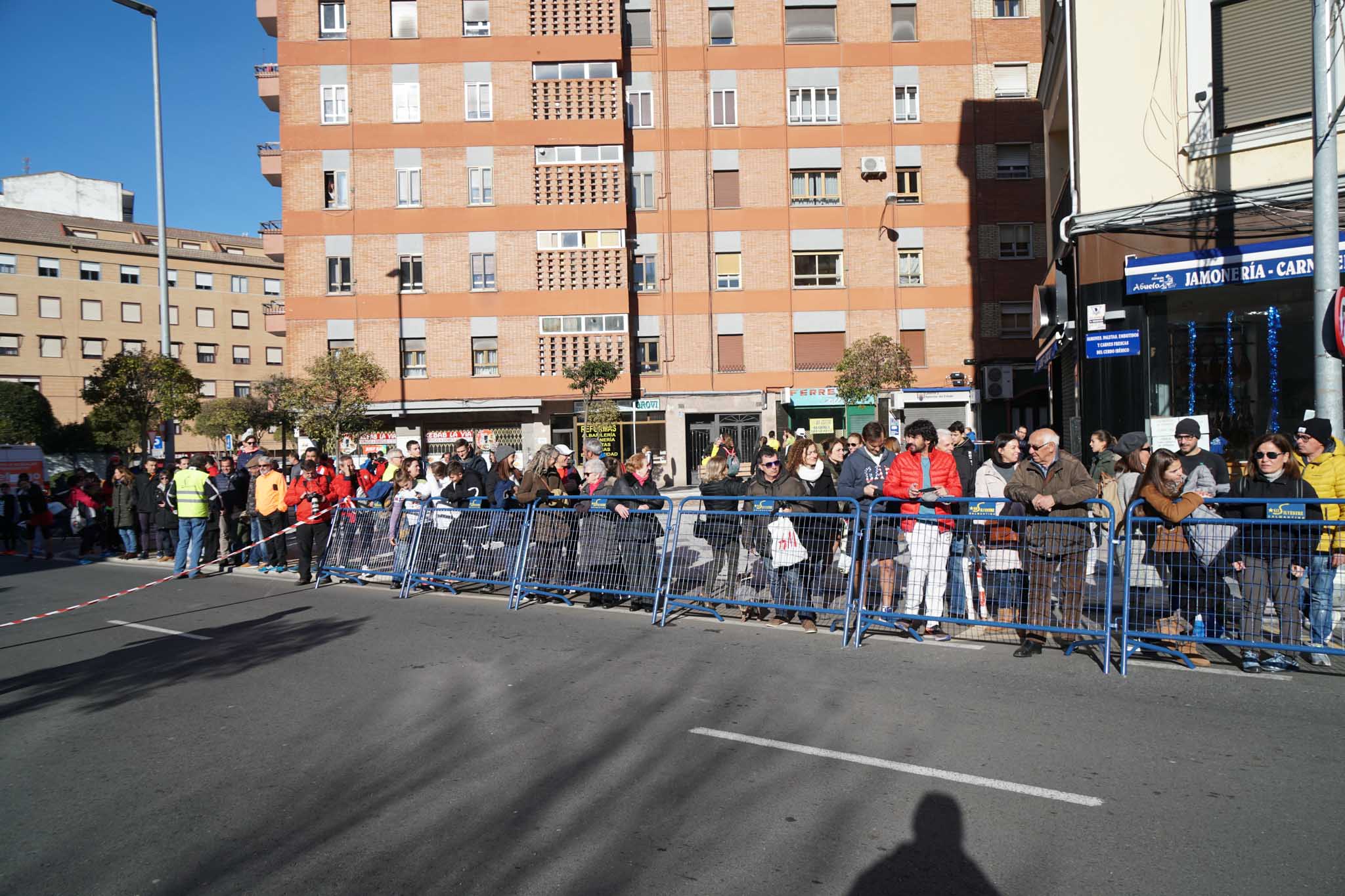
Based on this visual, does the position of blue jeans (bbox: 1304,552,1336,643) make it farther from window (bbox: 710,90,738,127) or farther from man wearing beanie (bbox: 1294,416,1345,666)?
window (bbox: 710,90,738,127)

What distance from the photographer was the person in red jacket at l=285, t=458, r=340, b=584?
13.0 metres

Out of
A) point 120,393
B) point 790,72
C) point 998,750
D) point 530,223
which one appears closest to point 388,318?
point 530,223

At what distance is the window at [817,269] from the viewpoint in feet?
122

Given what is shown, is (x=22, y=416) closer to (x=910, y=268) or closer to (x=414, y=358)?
(x=414, y=358)

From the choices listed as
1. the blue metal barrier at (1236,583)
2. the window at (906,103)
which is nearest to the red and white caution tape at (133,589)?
the blue metal barrier at (1236,583)

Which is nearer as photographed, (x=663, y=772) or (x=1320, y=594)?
(x=663, y=772)

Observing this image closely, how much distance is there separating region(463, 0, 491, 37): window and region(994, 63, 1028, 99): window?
19.6m

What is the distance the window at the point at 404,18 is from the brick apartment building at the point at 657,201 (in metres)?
0.14

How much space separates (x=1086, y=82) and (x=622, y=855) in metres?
14.1

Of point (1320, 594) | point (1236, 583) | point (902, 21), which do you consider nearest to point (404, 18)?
point (902, 21)

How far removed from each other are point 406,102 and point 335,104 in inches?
106

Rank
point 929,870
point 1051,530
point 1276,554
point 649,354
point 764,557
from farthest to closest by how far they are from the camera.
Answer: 1. point 649,354
2. point 764,557
3. point 1051,530
4. point 1276,554
5. point 929,870

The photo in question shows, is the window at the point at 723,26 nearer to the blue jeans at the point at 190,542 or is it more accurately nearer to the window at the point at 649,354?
the window at the point at 649,354

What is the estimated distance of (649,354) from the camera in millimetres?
37656
